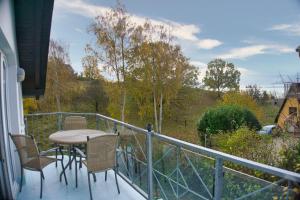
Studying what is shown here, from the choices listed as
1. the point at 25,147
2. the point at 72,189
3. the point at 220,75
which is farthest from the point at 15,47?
the point at 220,75

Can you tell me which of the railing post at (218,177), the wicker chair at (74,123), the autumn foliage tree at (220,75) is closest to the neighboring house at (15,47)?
the wicker chair at (74,123)

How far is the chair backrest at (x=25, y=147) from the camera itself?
3.41 metres

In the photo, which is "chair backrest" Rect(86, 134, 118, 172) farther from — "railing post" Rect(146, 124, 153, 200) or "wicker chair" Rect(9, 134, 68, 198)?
"wicker chair" Rect(9, 134, 68, 198)

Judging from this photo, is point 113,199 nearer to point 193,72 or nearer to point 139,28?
point 139,28

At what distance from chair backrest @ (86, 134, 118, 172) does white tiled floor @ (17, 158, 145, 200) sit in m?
0.42

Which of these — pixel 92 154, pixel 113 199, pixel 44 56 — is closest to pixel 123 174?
pixel 113 199

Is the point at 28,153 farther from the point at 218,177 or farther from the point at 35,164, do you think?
the point at 218,177

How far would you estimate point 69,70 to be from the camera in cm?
1413

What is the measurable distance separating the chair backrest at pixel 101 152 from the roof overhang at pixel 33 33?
1948 millimetres

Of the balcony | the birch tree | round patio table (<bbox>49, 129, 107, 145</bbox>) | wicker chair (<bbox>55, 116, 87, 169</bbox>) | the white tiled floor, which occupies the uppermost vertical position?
the birch tree

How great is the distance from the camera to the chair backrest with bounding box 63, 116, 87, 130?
5266mm

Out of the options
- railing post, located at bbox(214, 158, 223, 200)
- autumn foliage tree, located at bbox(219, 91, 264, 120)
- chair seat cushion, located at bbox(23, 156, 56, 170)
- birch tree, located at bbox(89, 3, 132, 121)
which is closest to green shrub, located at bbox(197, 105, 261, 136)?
autumn foliage tree, located at bbox(219, 91, 264, 120)

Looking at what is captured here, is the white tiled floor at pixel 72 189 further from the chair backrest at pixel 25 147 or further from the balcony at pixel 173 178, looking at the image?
the chair backrest at pixel 25 147

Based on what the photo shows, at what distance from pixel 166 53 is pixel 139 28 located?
2.28m
